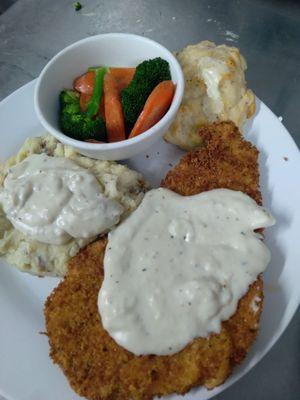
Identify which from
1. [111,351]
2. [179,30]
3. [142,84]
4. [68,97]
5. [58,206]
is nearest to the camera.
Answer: [111,351]

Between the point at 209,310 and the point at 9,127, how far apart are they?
5.58 ft

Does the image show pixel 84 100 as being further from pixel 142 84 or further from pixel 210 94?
pixel 210 94

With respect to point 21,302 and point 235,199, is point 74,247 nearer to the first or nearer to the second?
point 21,302

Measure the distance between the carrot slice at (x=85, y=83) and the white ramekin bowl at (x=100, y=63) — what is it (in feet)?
0.14

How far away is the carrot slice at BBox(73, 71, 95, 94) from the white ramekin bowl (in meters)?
0.04

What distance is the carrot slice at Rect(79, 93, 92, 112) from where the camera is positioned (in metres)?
2.55

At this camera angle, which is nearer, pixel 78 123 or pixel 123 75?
pixel 78 123

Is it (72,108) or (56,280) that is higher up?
(72,108)

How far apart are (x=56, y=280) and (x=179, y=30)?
8.87 ft

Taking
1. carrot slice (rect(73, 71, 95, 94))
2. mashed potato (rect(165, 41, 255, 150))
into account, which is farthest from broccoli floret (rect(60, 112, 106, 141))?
mashed potato (rect(165, 41, 255, 150))

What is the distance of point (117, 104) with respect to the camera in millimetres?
2484

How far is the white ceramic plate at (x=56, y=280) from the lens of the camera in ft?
6.43

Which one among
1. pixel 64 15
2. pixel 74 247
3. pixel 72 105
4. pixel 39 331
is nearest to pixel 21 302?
pixel 39 331

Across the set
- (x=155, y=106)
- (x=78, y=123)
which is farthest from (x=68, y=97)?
(x=155, y=106)
